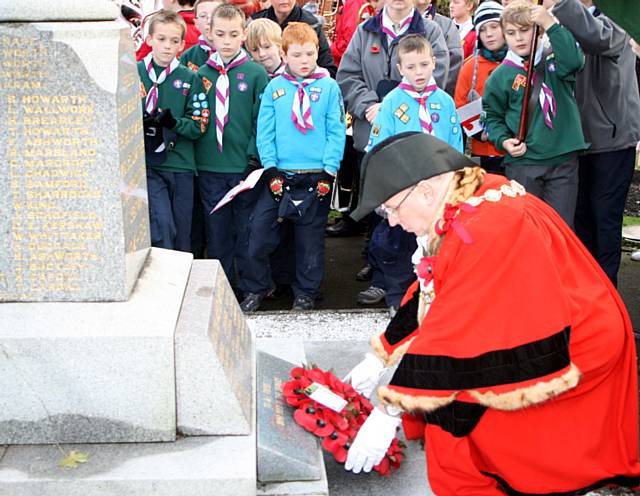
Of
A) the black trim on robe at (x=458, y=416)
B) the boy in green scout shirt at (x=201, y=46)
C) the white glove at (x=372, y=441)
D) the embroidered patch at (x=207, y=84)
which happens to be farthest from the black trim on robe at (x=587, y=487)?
the boy in green scout shirt at (x=201, y=46)

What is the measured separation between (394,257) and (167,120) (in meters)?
1.69

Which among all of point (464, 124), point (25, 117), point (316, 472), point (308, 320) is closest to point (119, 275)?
point (25, 117)

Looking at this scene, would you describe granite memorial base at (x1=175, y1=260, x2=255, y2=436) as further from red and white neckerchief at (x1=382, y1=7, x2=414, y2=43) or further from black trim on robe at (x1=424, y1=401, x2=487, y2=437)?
red and white neckerchief at (x1=382, y1=7, x2=414, y2=43)

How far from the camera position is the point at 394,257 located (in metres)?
5.50

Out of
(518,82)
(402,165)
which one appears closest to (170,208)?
(518,82)

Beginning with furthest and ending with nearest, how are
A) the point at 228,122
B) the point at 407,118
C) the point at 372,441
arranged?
1. the point at 228,122
2. the point at 407,118
3. the point at 372,441

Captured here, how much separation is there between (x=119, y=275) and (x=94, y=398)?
0.47 meters

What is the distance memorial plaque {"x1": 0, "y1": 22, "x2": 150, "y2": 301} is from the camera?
10.1ft

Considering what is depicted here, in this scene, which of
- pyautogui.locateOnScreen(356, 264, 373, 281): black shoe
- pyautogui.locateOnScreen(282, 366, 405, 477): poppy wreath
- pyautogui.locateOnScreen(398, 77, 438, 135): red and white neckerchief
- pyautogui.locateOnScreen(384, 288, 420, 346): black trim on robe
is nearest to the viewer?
pyautogui.locateOnScreen(282, 366, 405, 477): poppy wreath

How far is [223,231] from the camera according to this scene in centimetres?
608

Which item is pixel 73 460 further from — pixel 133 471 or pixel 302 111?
pixel 302 111

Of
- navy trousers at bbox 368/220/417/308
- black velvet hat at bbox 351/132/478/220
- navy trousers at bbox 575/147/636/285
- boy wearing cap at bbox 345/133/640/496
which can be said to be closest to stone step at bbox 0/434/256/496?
boy wearing cap at bbox 345/133/640/496

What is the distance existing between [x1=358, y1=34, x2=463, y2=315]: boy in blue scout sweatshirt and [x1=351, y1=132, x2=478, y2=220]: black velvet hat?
7.54 feet

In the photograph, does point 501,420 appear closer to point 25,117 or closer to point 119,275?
point 119,275
